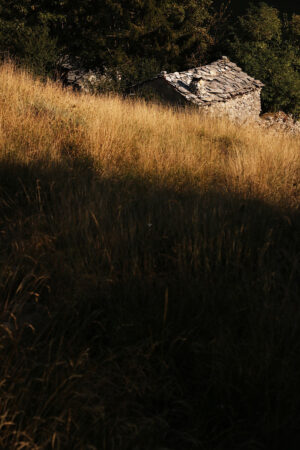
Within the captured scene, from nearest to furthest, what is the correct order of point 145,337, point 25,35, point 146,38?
point 145,337 → point 25,35 → point 146,38

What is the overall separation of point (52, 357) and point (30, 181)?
2083 mm

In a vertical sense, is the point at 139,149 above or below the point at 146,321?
above

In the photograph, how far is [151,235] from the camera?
2691 mm

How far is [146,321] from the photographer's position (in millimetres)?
1976

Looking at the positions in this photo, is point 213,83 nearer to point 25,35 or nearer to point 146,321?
point 25,35

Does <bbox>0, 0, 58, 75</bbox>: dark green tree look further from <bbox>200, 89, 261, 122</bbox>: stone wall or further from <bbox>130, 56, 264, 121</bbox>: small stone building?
<bbox>200, 89, 261, 122</bbox>: stone wall

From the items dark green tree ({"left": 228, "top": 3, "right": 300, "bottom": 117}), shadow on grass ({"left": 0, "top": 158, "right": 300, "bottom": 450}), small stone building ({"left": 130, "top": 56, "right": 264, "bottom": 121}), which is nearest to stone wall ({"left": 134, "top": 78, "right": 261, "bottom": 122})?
small stone building ({"left": 130, "top": 56, "right": 264, "bottom": 121})

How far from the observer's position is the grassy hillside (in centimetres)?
150

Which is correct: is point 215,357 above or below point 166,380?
above

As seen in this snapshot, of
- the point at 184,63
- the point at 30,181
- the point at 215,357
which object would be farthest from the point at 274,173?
the point at 184,63

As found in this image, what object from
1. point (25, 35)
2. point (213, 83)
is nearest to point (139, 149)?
point (213, 83)

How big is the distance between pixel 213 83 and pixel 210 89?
644 millimetres

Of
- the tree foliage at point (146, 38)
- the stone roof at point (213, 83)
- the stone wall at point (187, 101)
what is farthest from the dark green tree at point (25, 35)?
the stone roof at point (213, 83)

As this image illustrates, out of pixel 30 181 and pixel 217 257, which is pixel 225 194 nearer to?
pixel 217 257
